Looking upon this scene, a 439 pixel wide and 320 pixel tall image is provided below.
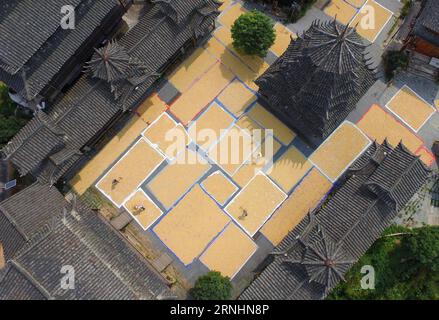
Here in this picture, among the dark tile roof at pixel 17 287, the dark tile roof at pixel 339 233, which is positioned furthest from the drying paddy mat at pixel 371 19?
the dark tile roof at pixel 17 287

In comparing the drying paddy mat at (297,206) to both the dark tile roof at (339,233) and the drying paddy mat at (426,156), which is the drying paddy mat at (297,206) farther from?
the drying paddy mat at (426,156)

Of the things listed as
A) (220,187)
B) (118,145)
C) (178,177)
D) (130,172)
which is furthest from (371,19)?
(130,172)

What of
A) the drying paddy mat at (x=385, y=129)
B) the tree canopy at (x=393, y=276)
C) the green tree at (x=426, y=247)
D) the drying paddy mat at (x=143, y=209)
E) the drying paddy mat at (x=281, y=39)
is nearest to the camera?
the green tree at (x=426, y=247)

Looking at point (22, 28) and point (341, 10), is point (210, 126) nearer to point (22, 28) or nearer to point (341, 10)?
point (22, 28)

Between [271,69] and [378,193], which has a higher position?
[271,69]

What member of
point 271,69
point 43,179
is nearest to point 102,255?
point 43,179

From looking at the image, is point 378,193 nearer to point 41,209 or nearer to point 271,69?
point 271,69

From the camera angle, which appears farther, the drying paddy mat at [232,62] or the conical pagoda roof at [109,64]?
the drying paddy mat at [232,62]
